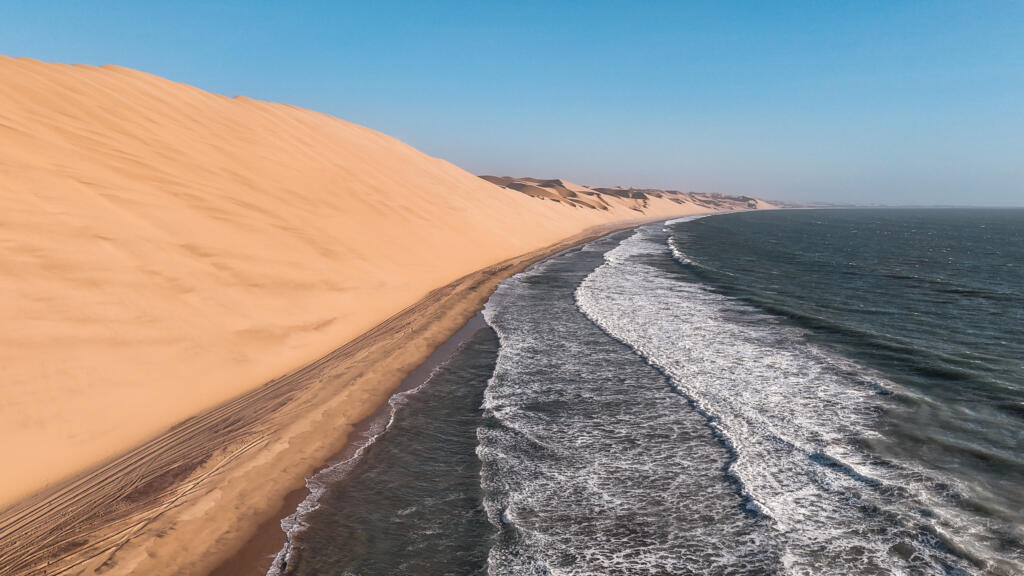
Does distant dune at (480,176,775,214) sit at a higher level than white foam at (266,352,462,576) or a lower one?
higher

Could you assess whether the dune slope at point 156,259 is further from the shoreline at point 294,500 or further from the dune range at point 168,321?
the shoreline at point 294,500

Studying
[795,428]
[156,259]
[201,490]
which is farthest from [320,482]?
[156,259]

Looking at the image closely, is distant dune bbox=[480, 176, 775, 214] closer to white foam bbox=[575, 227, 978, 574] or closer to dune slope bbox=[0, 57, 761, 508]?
dune slope bbox=[0, 57, 761, 508]

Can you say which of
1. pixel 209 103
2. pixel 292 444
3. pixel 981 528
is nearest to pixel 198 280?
pixel 292 444

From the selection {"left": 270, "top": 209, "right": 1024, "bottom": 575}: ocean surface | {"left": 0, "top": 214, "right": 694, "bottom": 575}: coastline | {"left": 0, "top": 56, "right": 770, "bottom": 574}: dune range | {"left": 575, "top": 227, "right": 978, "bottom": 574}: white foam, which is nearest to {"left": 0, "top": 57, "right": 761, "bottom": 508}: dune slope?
{"left": 0, "top": 56, "right": 770, "bottom": 574}: dune range

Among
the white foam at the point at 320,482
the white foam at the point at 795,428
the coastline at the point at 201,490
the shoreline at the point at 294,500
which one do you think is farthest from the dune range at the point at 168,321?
the white foam at the point at 795,428

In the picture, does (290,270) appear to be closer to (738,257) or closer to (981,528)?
(981,528)

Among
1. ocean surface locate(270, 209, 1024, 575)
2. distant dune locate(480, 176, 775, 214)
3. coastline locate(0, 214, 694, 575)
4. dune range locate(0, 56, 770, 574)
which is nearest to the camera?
coastline locate(0, 214, 694, 575)
